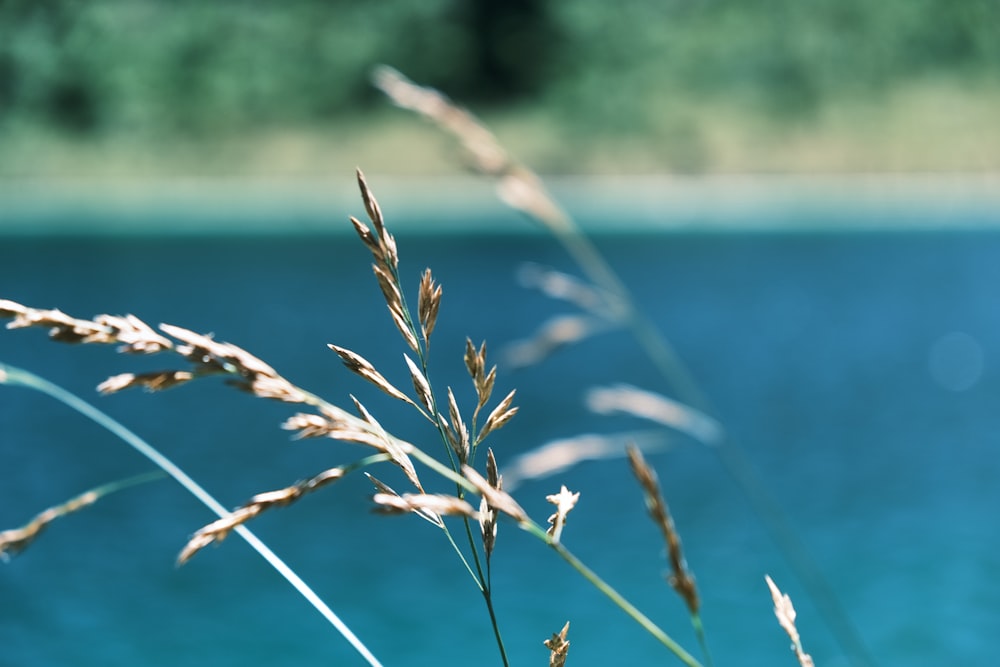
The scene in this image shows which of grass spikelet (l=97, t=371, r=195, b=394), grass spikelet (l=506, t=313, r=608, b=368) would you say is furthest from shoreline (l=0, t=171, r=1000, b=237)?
grass spikelet (l=97, t=371, r=195, b=394)

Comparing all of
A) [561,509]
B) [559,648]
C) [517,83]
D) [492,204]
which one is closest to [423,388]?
[561,509]

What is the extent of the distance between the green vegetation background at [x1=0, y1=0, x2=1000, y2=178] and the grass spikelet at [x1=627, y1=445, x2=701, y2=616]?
169 ft

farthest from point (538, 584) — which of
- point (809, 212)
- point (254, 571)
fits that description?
point (809, 212)

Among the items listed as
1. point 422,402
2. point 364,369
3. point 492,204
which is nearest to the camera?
point 364,369

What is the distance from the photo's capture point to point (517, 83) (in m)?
62.2

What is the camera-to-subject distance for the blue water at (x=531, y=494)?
26.7 ft

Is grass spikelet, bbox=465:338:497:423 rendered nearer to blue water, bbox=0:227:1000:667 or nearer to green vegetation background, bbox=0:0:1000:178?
blue water, bbox=0:227:1000:667

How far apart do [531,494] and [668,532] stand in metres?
10.5

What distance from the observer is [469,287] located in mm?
26297

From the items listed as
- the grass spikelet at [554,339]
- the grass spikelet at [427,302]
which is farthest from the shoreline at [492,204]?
the grass spikelet at [427,302]

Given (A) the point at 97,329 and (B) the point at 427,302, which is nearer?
(A) the point at 97,329

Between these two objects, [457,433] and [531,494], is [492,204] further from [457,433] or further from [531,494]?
[457,433]

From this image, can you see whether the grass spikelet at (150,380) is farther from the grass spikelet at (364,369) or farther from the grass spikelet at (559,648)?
the grass spikelet at (559,648)

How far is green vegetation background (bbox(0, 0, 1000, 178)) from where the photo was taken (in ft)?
175
